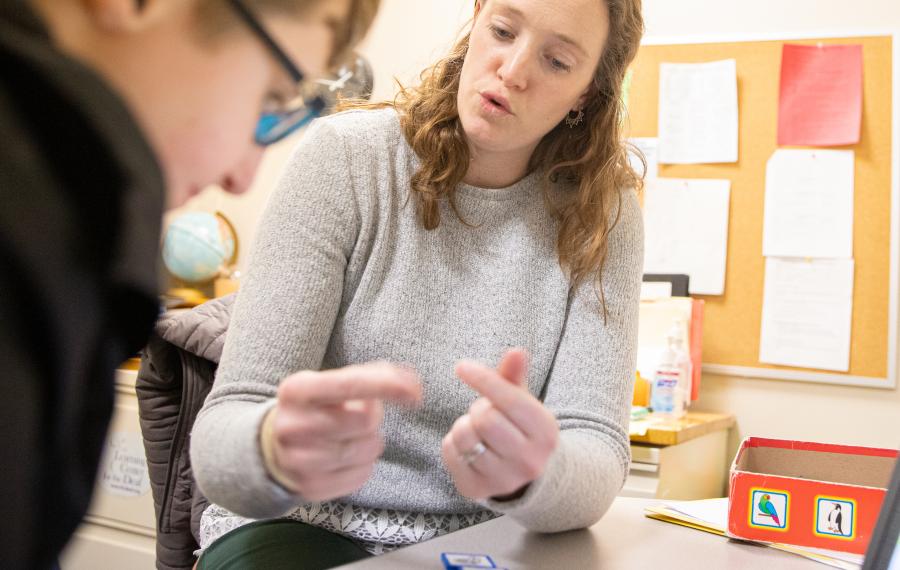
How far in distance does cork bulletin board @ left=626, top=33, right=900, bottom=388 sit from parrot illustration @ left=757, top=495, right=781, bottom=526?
1138 millimetres

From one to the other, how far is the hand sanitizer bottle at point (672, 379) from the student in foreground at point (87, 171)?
1.59 m

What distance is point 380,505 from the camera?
0.96m

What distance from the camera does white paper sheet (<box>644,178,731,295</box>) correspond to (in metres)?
2.10

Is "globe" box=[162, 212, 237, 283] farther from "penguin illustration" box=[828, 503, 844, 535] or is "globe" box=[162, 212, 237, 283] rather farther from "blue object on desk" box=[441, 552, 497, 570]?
"penguin illustration" box=[828, 503, 844, 535]

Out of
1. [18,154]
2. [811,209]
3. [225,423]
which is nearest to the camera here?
[18,154]

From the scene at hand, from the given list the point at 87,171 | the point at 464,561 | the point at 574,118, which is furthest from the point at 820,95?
the point at 87,171

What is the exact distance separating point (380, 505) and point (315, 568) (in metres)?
0.13

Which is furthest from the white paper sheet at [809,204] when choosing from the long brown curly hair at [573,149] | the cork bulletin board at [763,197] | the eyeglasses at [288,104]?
the eyeglasses at [288,104]

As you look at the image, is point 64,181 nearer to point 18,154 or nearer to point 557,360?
point 18,154

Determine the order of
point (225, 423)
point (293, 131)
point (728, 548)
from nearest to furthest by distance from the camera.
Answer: point (293, 131) → point (225, 423) → point (728, 548)

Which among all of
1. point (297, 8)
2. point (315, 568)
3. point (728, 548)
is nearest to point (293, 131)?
point (297, 8)

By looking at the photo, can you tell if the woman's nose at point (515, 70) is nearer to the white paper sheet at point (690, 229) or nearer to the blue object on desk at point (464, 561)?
the blue object on desk at point (464, 561)

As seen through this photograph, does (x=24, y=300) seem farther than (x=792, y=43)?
No

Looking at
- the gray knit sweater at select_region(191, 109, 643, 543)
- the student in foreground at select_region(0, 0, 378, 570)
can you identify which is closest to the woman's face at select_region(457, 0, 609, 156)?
the gray knit sweater at select_region(191, 109, 643, 543)
